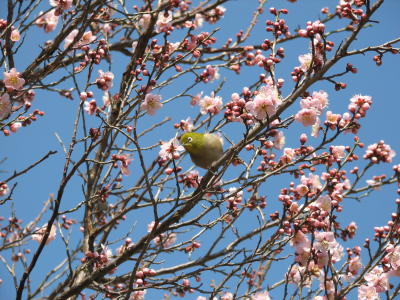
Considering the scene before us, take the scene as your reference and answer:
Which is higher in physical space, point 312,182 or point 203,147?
point 203,147

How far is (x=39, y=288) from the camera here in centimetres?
468

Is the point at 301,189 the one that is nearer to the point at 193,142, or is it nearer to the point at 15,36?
the point at 193,142

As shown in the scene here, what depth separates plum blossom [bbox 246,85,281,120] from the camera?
3014 mm

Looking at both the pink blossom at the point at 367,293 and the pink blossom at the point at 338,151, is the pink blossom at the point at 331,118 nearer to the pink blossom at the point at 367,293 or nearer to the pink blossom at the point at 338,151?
the pink blossom at the point at 338,151

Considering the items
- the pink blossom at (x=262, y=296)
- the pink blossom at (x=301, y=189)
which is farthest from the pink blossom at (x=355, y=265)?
the pink blossom at (x=301, y=189)

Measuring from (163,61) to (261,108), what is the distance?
3.52 feet

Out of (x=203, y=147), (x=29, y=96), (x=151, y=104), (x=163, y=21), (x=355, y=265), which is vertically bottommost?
(x=355, y=265)

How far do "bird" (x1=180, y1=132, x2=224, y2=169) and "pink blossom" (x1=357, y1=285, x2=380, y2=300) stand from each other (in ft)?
5.58

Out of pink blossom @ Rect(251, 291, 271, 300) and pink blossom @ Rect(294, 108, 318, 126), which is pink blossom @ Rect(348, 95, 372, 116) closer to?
pink blossom @ Rect(294, 108, 318, 126)

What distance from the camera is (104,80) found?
3918mm

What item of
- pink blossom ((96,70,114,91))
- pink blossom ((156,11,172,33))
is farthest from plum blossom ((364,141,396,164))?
pink blossom ((96,70,114,91))

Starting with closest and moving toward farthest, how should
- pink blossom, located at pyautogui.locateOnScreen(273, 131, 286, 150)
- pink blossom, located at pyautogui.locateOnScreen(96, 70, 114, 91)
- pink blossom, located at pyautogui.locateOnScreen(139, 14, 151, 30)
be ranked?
pink blossom, located at pyautogui.locateOnScreen(96, 70, 114, 91), pink blossom, located at pyautogui.locateOnScreen(273, 131, 286, 150), pink blossom, located at pyautogui.locateOnScreen(139, 14, 151, 30)

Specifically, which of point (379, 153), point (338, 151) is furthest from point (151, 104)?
point (379, 153)

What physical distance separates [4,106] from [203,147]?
1705mm
